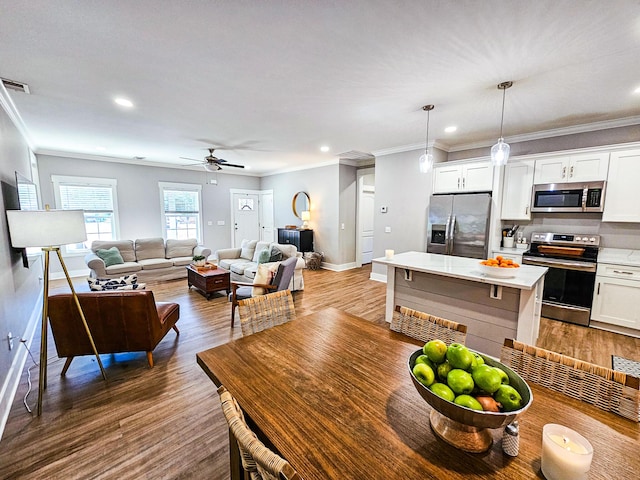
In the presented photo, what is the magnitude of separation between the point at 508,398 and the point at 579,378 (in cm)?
55

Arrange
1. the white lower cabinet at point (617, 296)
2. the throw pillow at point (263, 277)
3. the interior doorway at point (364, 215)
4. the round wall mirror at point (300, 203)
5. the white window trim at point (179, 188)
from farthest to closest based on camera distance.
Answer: the round wall mirror at point (300, 203)
the white window trim at point (179, 188)
the interior doorway at point (364, 215)
the throw pillow at point (263, 277)
the white lower cabinet at point (617, 296)

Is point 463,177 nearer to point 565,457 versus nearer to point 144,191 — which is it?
point 565,457

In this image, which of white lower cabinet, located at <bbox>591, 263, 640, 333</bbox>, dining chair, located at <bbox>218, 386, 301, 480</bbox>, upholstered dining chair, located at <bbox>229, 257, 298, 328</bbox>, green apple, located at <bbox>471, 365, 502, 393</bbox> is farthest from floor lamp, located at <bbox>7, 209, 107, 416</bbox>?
white lower cabinet, located at <bbox>591, 263, 640, 333</bbox>

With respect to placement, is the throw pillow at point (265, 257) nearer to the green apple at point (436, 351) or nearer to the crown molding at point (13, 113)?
the crown molding at point (13, 113)

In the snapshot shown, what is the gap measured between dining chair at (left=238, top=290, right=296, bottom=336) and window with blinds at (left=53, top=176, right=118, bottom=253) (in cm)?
610

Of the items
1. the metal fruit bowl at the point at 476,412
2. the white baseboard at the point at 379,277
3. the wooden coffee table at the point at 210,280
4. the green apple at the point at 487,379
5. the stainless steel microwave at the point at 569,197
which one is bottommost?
the white baseboard at the point at 379,277

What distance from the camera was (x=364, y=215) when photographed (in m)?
7.29

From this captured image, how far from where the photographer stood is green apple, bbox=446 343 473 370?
840 mm

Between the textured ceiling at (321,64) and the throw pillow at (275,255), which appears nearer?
the textured ceiling at (321,64)

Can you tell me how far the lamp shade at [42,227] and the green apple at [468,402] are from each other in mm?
2824

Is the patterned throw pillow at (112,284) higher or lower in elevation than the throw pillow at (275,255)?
lower

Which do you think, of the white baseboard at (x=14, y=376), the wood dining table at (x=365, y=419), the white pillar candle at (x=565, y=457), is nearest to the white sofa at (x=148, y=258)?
the white baseboard at (x=14, y=376)

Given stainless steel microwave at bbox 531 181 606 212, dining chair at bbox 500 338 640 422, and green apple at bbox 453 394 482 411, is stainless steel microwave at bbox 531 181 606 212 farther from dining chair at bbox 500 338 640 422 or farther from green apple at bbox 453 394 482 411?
green apple at bbox 453 394 482 411

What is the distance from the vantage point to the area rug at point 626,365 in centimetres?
257
